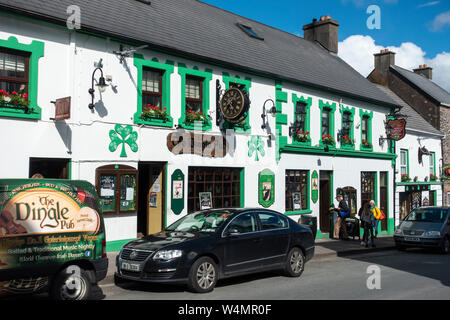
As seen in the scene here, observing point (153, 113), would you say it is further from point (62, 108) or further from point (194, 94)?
point (62, 108)

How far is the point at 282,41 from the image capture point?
890 inches

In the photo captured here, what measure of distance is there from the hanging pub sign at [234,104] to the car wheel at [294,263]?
5802 mm

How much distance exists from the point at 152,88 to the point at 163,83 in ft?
1.26

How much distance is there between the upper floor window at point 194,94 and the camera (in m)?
15.0

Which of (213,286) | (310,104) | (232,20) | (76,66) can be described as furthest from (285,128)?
(213,286)

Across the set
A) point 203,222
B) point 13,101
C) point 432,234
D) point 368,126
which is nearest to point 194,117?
point 13,101

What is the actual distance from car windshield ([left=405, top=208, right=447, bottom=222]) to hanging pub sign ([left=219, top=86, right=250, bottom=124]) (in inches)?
302

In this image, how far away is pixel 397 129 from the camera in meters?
23.3

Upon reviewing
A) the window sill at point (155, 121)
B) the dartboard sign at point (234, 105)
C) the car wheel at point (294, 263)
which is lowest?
the car wheel at point (294, 263)

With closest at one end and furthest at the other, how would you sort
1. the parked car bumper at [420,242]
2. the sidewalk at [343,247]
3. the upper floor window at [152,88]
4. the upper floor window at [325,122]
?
the upper floor window at [152,88]
the sidewalk at [343,247]
the parked car bumper at [420,242]
the upper floor window at [325,122]

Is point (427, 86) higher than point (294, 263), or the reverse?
point (427, 86)

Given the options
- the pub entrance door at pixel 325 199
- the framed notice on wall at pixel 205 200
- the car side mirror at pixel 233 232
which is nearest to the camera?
the car side mirror at pixel 233 232

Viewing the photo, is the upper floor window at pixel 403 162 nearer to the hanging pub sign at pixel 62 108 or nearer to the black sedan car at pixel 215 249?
the black sedan car at pixel 215 249

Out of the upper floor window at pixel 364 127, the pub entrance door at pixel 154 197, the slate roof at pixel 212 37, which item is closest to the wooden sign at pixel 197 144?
the pub entrance door at pixel 154 197
